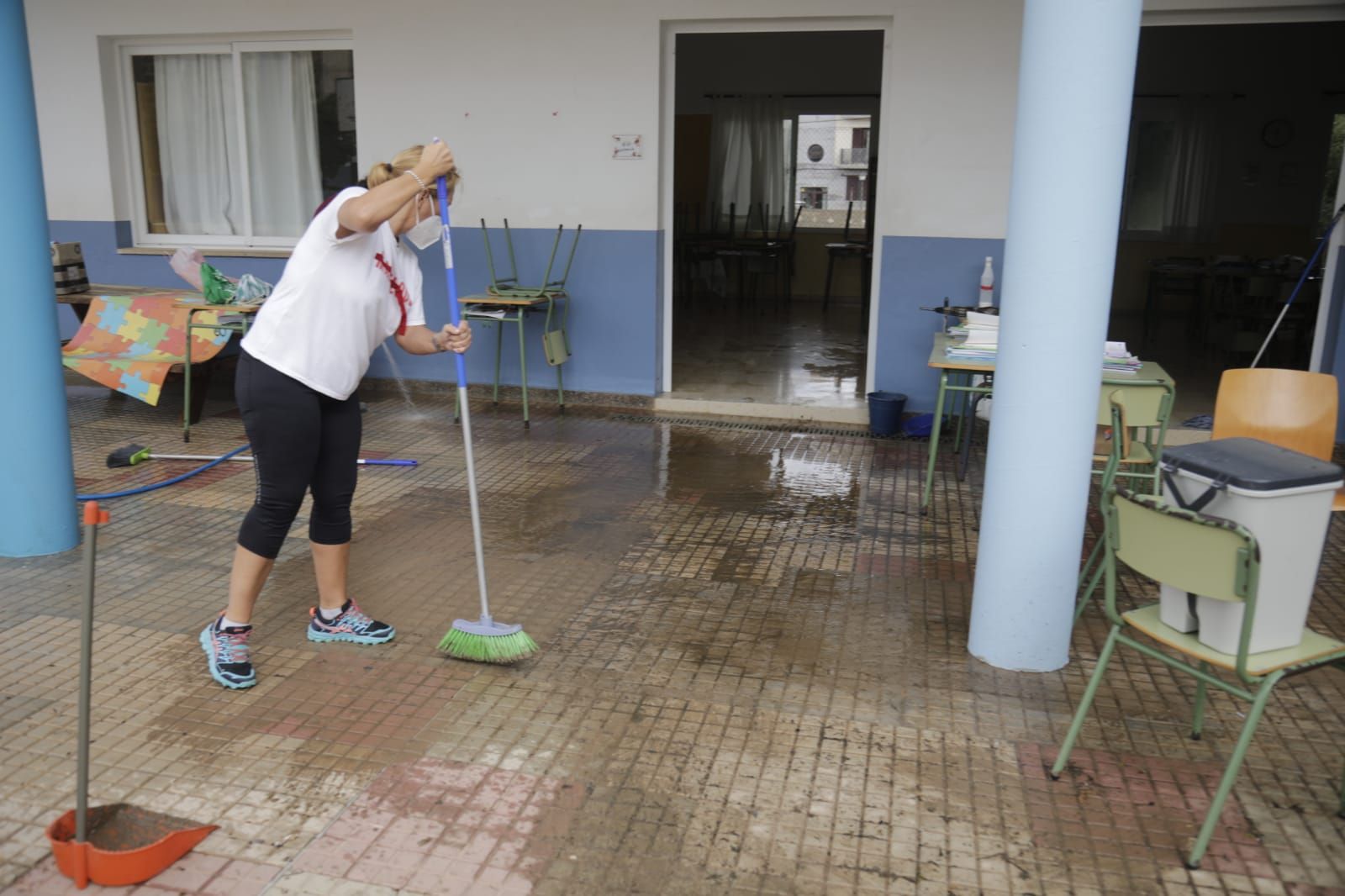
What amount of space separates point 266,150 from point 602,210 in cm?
277

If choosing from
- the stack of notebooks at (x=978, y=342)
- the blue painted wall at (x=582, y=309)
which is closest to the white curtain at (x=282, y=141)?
the blue painted wall at (x=582, y=309)

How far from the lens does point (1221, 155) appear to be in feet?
39.9

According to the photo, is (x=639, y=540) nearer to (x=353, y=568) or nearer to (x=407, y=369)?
(x=353, y=568)

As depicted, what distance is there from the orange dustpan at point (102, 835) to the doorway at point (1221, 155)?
10.4 metres

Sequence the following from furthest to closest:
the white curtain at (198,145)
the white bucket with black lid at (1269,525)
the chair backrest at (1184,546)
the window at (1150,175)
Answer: the window at (1150,175) → the white curtain at (198,145) → the white bucket with black lid at (1269,525) → the chair backrest at (1184,546)

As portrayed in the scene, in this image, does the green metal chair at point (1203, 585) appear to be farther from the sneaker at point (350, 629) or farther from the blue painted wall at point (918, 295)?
the blue painted wall at point (918, 295)

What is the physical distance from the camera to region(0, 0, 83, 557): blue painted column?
4020 mm

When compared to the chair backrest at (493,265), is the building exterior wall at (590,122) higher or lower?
higher

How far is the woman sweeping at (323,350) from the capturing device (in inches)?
121

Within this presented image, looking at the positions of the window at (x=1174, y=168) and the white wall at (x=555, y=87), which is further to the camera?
the window at (x=1174, y=168)

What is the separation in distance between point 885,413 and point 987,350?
170 centimetres

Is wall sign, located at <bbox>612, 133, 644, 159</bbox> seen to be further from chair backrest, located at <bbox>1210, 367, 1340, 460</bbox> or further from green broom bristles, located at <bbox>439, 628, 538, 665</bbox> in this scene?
green broom bristles, located at <bbox>439, 628, 538, 665</bbox>

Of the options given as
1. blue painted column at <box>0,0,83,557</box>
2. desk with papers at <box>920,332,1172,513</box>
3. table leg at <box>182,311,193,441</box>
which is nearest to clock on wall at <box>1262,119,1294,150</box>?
desk with papers at <box>920,332,1172,513</box>

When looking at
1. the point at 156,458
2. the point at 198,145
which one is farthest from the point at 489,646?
the point at 198,145
